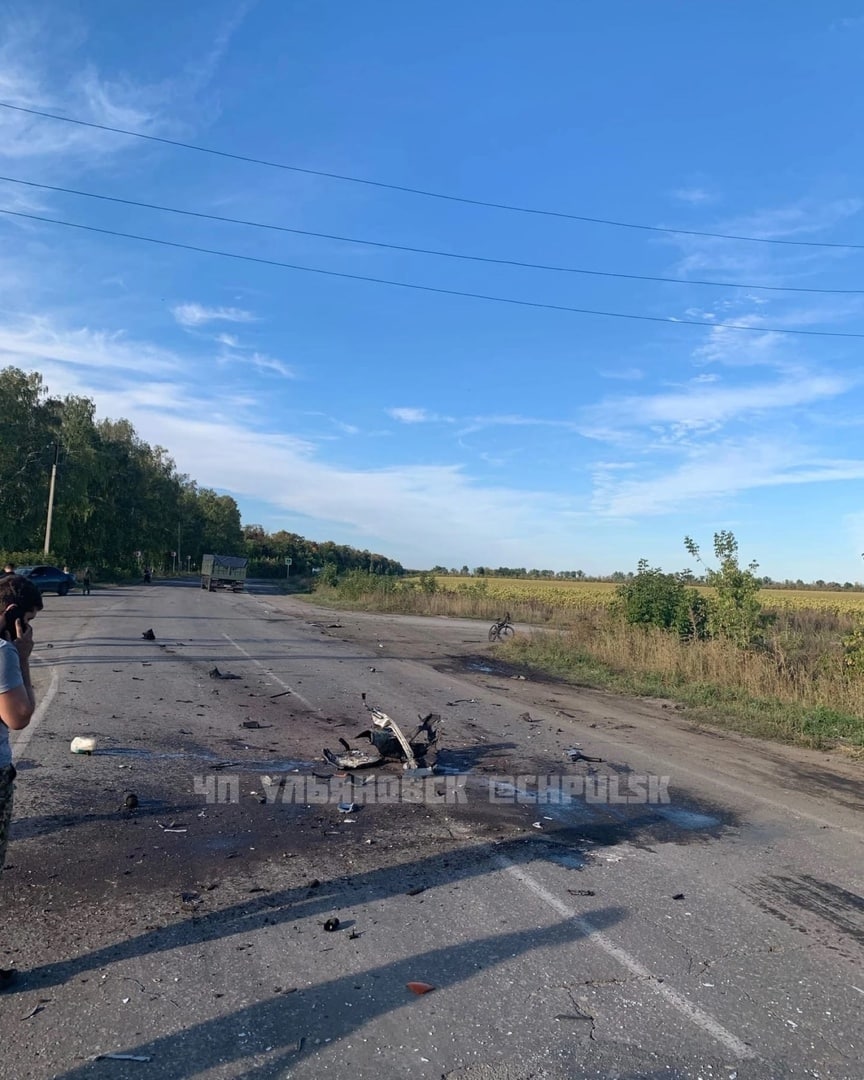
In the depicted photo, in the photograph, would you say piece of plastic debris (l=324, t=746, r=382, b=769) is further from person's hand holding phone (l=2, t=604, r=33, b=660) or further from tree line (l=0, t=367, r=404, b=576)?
tree line (l=0, t=367, r=404, b=576)

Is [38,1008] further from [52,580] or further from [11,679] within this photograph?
[52,580]

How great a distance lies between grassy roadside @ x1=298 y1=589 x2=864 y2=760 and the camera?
496 inches

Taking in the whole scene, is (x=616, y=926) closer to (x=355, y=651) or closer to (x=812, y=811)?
(x=812, y=811)

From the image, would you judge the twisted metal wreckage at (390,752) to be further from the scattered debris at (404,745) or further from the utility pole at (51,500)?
the utility pole at (51,500)

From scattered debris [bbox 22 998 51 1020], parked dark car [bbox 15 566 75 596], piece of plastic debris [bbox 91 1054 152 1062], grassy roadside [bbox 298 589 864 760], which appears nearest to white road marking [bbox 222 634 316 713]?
grassy roadside [bbox 298 589 864 760]

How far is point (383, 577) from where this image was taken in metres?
52.8

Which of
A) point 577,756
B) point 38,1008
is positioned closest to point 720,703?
point 577,756

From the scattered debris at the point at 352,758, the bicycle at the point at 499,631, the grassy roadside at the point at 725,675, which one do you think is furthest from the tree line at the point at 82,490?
the scattered debris at the point at 352,758

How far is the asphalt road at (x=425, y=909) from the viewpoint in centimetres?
343

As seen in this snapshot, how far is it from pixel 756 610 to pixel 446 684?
24.9ft

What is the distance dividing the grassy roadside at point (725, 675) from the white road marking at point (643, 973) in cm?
763

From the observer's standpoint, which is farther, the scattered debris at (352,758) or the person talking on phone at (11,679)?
the scattered debris at (352,758)

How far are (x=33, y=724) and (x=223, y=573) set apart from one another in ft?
184

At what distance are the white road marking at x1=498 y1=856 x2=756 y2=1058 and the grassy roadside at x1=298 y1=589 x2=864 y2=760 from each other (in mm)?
7632
